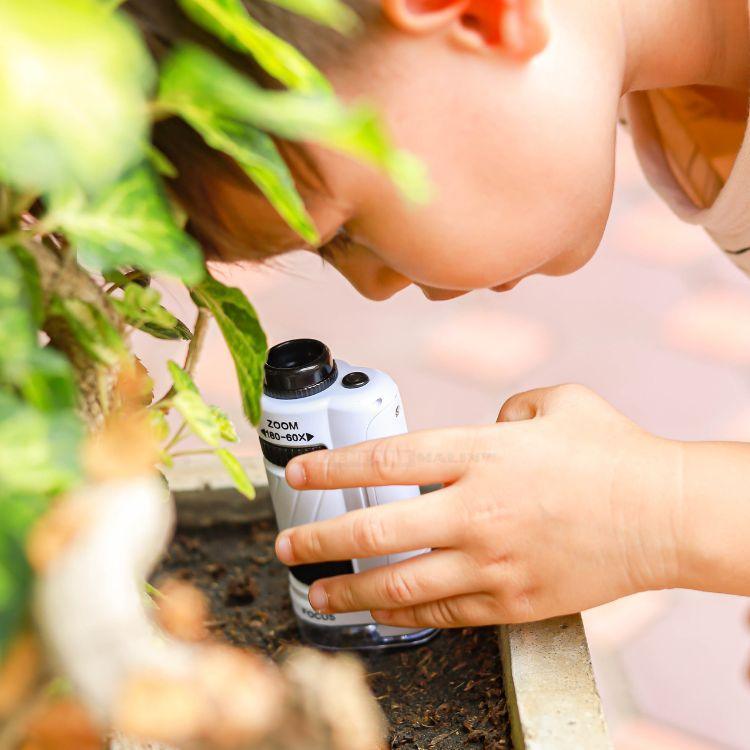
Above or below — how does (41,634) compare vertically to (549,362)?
above

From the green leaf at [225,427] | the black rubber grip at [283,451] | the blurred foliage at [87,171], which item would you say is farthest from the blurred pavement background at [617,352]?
the blurred foliage at [87,171]

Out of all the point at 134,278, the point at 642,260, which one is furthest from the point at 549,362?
the point at 134,278

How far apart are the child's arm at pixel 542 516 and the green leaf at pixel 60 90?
1.16 feet

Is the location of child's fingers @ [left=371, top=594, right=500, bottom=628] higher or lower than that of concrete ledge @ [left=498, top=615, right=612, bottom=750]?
lower

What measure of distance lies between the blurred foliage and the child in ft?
0.46

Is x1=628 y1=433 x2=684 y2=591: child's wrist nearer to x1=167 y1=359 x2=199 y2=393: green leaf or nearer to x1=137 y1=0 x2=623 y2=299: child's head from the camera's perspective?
x1=137 y1=0 x2=623 y2=299: child's head

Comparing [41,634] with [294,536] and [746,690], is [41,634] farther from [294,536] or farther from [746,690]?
[746,690]

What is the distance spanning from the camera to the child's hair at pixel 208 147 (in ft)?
1.28

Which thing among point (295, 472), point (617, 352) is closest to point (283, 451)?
point (295, 472)

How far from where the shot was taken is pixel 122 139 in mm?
212

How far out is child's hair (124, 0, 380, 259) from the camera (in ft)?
1.28

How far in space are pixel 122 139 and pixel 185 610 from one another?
8.4 inches

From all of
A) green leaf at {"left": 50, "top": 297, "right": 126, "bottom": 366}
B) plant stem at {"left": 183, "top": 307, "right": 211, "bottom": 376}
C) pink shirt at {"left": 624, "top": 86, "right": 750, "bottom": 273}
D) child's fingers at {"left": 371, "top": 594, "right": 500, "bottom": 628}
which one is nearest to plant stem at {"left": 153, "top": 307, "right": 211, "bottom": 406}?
plant stem at {"left": 183, "top": 307, "right": 211, "bottom": 376}

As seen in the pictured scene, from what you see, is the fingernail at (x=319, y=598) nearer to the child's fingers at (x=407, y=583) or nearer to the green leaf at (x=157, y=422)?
the child's fingers at (x=407, y=583)
